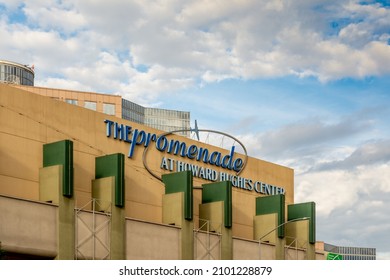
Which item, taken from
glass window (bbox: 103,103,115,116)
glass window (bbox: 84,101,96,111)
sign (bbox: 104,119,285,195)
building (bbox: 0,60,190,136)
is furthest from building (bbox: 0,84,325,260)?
glass window (bbox: 103,103,115,116)

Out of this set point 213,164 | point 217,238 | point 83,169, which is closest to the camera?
point 83,169

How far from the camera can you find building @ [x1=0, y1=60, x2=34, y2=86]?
17962cm

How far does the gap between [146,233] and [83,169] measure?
22.9ft

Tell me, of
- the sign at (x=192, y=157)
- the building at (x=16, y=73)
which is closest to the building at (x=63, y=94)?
the building at (x=16, y=73)

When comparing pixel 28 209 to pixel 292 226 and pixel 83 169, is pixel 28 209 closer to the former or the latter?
pixel 83 169

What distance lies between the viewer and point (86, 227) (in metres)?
64.1

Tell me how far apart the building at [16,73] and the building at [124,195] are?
330 feet

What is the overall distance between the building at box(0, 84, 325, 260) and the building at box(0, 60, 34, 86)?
101 meters

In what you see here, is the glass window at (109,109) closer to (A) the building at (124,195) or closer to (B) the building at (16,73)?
(B) the building at (16,73)

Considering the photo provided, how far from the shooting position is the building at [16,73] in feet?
589

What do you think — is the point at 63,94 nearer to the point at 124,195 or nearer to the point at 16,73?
the point at 16,73

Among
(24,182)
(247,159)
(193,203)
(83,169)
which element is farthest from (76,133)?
(247,159)

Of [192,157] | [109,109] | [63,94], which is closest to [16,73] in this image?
[63,94]

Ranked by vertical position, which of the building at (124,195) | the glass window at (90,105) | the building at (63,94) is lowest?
the building at (124,195)
